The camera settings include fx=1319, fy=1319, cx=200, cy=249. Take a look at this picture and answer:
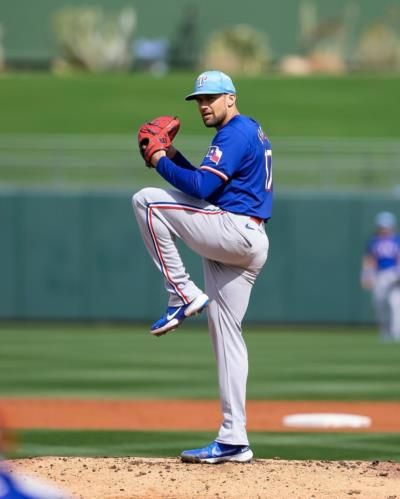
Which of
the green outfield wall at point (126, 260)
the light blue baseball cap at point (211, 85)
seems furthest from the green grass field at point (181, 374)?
the light blue baseball cap at point (211, 85)

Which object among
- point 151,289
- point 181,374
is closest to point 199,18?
point 151,289

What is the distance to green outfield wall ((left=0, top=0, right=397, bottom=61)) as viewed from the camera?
3784 cm

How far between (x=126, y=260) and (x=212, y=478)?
1456cm

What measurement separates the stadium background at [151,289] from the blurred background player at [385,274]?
61 cm

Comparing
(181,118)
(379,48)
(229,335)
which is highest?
(379,48)

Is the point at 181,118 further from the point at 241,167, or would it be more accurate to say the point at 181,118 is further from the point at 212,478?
the point at 212,478

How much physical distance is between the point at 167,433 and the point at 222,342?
9.55ft

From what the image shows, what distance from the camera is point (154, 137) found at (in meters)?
6.48

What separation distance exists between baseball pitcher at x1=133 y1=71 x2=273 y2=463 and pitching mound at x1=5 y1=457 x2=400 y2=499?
23 centimetres

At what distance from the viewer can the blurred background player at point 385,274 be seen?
1864cm

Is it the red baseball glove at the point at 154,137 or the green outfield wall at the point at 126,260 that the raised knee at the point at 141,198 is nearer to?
the red baseball glove at the point at 154,137

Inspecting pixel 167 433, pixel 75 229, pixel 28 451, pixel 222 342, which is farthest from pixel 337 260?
pixel 222 342

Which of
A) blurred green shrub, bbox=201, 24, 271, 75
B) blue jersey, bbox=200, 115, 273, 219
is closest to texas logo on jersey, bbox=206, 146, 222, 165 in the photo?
blue jersey, bbox=200, 115, 273, 219

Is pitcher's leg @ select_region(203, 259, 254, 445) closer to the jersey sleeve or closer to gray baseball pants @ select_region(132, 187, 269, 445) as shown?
gray baseball pants @ select_region(132, 187, 269, 445)
